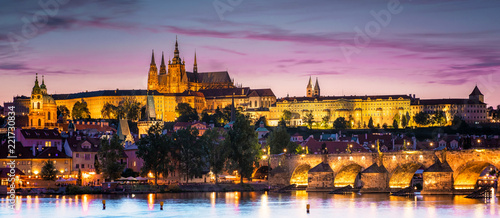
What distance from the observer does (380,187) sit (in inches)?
2808

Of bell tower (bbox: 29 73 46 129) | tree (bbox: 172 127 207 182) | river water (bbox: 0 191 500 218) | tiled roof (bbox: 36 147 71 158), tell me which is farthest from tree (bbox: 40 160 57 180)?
bell tower (bbox: 29 73 46 129)

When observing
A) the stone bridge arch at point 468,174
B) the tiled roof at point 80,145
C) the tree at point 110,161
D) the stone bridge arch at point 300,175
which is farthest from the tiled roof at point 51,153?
the stone bridge arch at point 468,174

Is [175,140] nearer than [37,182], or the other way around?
[37,182]

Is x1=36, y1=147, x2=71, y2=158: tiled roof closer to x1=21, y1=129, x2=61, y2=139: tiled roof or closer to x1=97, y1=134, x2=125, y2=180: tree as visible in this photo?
x1=97, y1=134, x2=125, y2=180: tree

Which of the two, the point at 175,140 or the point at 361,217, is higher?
the point at 175,140

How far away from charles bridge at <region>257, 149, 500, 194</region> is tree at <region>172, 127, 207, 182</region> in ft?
22.3

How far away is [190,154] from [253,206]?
62.8 ft

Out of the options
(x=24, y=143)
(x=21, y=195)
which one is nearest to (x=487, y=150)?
(x=21, y=195)

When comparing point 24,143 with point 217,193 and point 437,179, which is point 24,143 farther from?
point 437,179

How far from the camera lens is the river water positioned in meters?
55.6

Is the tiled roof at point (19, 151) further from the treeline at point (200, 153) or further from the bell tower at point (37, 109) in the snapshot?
the bell tower at point (37, 109)

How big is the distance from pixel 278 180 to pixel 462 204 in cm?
2394

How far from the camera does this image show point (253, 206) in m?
62.1

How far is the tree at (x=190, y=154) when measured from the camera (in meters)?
79.3
